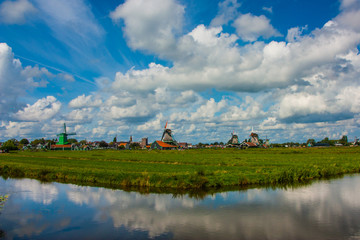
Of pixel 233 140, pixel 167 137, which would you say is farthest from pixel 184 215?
pixel 233 140

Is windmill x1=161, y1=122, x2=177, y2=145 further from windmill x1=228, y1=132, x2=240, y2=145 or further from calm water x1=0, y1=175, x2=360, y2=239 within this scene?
calm water x1=0, y1=175, x2=360, y2=239

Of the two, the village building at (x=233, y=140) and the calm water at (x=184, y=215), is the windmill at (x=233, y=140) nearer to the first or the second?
the village building at (x=233, y=140)

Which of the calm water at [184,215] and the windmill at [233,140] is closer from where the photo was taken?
the calm water at [184,215]

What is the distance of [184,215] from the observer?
58.2 ft

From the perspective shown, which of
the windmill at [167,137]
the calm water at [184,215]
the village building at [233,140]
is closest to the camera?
the calm water at [184,215]

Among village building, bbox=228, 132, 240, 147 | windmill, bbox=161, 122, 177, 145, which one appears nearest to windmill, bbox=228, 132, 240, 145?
village building, bbox=228, 132, 240, 147

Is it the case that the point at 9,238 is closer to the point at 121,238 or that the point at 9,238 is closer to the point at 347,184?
the point at 121,238

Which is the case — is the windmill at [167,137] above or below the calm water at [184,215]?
above

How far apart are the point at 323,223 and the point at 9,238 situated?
59.2 ft

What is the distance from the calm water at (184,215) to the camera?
14344 millimetres

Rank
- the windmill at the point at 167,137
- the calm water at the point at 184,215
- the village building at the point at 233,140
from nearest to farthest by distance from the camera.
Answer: the calm water at the point at 184,215 < the windmill at the point at 167,137 < the village building at the point at 233,140

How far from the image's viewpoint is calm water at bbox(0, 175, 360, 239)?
1434 cm

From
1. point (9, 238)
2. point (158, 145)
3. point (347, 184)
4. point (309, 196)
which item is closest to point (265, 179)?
point (309, 196)

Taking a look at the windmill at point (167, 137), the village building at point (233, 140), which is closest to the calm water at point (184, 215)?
the windmill at point (167, 137)
